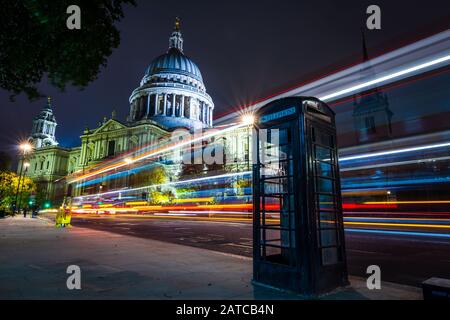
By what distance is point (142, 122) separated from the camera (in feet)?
238

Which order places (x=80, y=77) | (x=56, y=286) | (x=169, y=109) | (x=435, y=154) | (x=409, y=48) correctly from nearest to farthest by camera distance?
(x=56, y=286), (x=80, y=77), (x=409, y=48), (x=435, y=154), (x=169, y=109)

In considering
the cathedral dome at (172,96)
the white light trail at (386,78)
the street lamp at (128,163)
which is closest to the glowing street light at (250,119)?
the white light trail at (386,78)

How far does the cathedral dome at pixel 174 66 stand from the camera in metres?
97.6

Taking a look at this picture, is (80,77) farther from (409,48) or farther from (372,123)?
(372,123)

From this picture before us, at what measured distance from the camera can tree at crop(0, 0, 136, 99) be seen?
729cm

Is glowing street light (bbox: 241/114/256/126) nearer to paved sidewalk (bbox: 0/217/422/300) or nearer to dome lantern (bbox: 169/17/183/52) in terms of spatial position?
paved sidewalk (bbox: 0/217/422/300)

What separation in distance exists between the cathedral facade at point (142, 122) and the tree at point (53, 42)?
2534 inches

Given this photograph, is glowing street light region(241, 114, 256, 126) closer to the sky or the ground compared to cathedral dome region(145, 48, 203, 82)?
closer to the ground

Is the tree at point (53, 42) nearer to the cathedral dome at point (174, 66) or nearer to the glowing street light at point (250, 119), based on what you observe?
the glowing street light at point (250, 119)

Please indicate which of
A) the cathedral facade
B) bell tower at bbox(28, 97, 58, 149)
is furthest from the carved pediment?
bell tower at bbox(28, 97, 58, 149)

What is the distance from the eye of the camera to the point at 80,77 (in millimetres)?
8734
